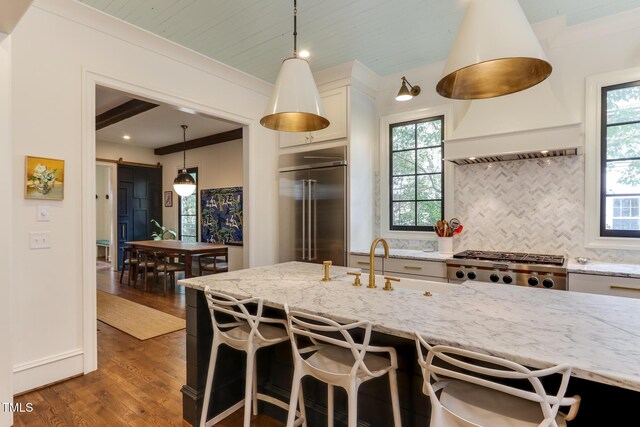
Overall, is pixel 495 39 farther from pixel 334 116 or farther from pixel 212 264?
pixel 212 264

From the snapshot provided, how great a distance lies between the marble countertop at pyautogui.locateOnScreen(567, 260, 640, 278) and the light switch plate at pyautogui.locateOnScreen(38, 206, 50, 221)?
13.0 ft

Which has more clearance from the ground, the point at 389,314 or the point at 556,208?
the point at 556,208

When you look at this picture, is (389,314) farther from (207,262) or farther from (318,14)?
(207,262)

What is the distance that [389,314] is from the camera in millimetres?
1389

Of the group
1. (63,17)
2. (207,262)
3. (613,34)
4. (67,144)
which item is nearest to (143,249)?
(207,262)

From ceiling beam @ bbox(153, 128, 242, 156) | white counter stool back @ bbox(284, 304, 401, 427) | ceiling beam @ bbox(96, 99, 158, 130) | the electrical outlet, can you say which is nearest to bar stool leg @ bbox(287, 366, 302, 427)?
white counter stool back @ bbox(284, 304, 401, 427)

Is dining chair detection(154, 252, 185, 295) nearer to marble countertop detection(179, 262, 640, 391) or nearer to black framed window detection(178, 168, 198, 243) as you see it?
black framed window detection(178, 168, 198, 243)

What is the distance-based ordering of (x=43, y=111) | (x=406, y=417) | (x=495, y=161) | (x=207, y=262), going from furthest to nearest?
(x=207, y=262) → (x=495, y=161) → (x=43, y=111) → (x=406, y=417)

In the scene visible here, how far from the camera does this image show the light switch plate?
2469 mm

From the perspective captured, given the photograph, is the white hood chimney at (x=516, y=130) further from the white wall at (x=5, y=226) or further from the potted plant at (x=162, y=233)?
the potted plant at (x=162, y=233)

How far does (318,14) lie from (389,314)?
95.7 inches

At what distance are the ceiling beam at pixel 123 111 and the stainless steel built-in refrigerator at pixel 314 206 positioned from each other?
2133mm

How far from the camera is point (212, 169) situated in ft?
23.6

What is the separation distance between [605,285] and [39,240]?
13.6 ft
